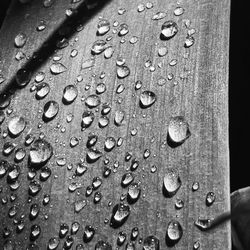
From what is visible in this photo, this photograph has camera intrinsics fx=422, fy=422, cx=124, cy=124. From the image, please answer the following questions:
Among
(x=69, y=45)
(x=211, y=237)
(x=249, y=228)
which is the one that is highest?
(x=69, y=45)

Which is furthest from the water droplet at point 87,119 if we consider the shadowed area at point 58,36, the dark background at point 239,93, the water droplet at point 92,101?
the dark background at point 239,93

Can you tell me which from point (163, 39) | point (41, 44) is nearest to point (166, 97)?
point (163, 39)

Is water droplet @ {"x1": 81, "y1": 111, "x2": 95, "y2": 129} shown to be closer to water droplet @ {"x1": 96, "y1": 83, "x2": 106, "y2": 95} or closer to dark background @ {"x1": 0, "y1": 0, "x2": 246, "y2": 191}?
water droplet @ {"x1": 96, "y1": 83, "x2": 106, "y2": 95}

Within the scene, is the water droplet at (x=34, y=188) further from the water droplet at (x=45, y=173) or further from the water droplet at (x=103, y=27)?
the water droplet at (x=103, y=27)

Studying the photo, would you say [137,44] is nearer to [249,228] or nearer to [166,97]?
[166,97]

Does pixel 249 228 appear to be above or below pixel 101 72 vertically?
below

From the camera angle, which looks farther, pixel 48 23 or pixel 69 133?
pixel 48 23
